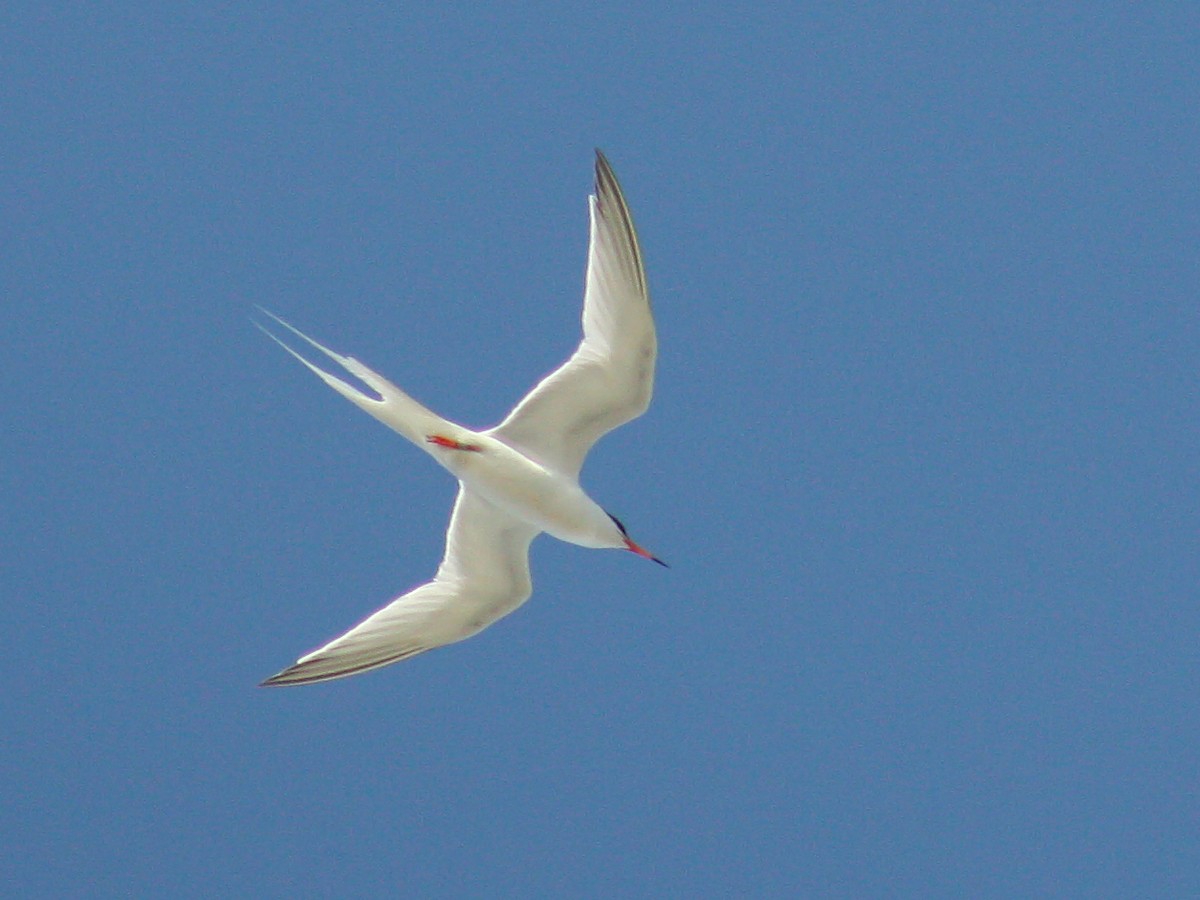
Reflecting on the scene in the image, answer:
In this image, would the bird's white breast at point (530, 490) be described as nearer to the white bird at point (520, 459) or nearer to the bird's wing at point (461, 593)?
the white bird at point (520, 459)

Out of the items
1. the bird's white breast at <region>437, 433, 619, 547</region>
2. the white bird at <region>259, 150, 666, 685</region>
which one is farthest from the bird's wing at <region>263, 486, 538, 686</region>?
the bird's white breast at <region>437, 433, 619, 547</region>

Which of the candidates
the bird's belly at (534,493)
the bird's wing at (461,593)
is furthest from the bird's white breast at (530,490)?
the bird's wing at (461,593)

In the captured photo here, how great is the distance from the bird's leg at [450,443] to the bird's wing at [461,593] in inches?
11.9

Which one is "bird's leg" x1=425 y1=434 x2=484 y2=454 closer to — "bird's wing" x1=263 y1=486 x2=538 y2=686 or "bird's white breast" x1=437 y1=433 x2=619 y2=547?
"bird's white breast" x1=437 y1=433 x2=619 y2=547

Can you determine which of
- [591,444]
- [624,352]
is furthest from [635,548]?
[624,352]

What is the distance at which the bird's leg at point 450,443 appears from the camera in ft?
16.9

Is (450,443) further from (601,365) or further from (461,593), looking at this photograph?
(461,593)

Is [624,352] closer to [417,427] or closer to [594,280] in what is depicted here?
[594,280]

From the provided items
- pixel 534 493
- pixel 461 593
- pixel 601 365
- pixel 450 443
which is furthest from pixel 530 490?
pixel 461 593

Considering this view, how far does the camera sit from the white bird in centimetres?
498

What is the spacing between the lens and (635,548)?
5.41 metres

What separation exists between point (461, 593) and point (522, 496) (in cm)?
53

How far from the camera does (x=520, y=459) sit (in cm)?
523

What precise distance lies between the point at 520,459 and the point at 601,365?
0.40 metres
